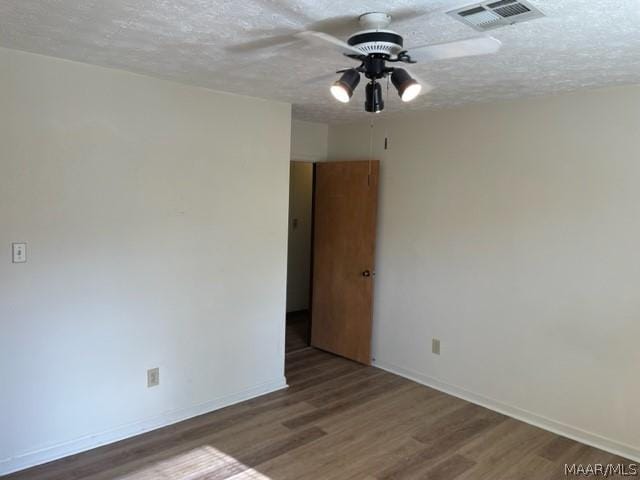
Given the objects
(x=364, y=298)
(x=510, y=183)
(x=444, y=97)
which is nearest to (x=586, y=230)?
(x=510, y=183)

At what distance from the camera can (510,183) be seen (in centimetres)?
366

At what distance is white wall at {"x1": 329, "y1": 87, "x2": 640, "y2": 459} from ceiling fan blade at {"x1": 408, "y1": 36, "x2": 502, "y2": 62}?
1797 millimetres

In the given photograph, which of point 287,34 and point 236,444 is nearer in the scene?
point 287,34

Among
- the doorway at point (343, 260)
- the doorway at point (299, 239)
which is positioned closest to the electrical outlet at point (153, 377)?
the doorway at point (343, 260)

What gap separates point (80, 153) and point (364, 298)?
2.81 m

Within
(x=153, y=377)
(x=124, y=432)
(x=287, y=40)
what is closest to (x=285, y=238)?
(x=153, y=377)

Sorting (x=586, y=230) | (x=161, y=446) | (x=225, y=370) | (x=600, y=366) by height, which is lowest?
(x=161, y=446)

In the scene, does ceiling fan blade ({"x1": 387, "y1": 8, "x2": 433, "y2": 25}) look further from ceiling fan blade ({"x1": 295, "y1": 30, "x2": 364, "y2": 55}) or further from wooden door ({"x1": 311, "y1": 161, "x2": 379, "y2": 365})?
wooden door ({"x1": 311, "y1": 161, "x2": 379, "y2": 365})

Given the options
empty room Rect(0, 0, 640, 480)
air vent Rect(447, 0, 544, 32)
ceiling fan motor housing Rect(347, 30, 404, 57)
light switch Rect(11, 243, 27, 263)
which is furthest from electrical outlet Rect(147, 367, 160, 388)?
air vent Rect(447, 0, 544, 32)

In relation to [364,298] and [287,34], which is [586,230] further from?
[287,34]

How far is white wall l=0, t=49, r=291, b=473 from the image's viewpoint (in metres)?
2.75

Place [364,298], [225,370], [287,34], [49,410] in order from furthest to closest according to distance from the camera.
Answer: [364,298], [225,370], [49,410], [287,34]

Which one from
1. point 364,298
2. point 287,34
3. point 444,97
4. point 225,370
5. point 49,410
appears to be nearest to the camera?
point 287,34

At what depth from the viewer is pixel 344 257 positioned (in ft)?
15.9
